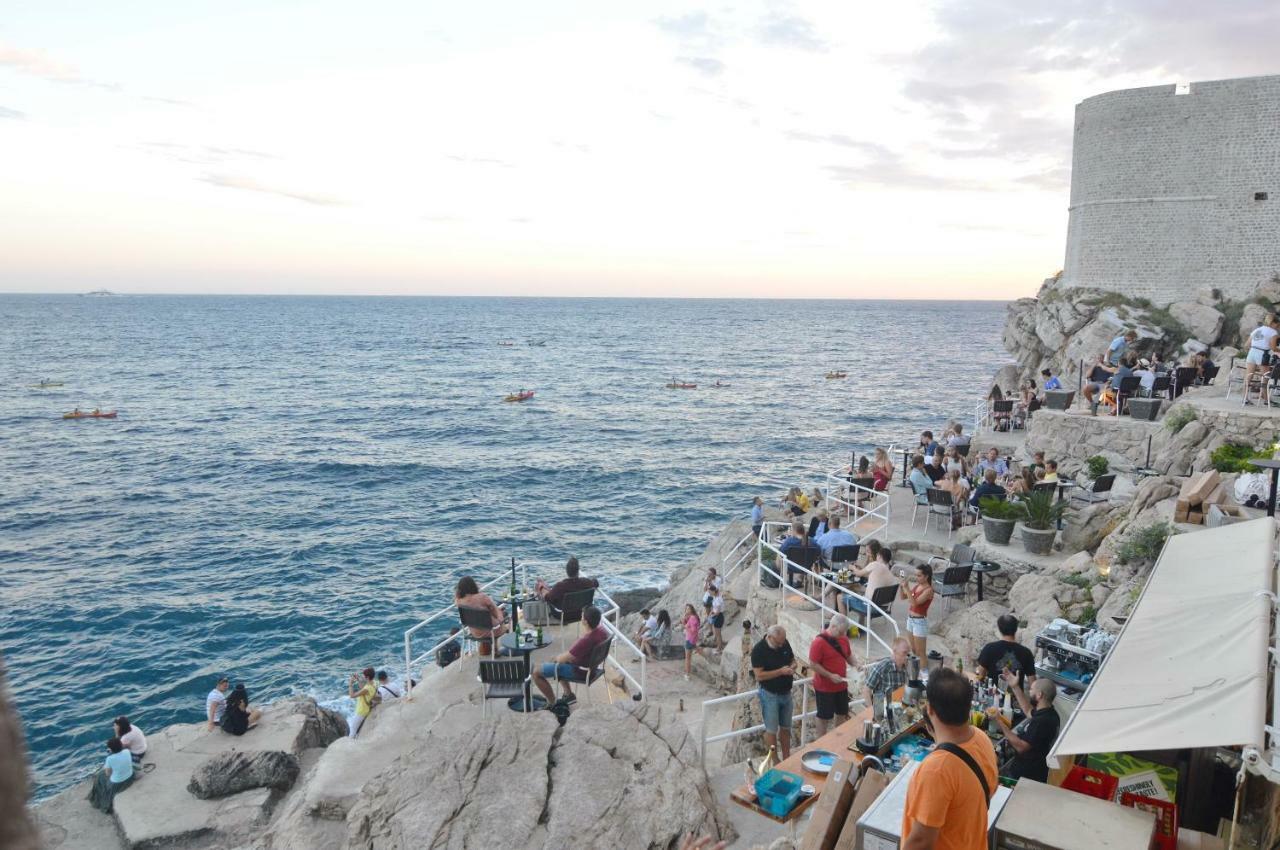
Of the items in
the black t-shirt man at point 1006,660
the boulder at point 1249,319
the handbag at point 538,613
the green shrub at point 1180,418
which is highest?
the boulder at point 1249,319

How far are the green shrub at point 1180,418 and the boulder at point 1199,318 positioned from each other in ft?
51.8

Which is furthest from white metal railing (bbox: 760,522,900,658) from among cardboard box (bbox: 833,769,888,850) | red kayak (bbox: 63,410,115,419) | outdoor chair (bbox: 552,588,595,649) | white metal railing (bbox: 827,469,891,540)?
red kayak (bbox: 63,410,115,419)

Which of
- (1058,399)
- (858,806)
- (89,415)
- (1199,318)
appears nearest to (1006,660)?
(858,806)

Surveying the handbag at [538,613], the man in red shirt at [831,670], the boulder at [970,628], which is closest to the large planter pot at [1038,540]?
the boulder at [970,628]

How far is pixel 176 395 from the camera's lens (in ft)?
202

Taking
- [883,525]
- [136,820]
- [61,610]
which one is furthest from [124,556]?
[883,525]

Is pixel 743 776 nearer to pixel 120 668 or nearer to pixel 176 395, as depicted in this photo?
pixel 120 668

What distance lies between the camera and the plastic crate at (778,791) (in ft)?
22.0

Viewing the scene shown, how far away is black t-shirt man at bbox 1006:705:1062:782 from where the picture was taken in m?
6.38

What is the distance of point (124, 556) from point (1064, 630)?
27079 mm

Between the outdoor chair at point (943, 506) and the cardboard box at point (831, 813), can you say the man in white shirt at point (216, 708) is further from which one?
the outdoor chair at point (943, 506)

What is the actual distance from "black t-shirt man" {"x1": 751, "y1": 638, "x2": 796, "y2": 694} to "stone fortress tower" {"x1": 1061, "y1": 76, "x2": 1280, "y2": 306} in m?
32.6

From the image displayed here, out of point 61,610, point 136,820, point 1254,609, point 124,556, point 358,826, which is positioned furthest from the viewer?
point 124,556

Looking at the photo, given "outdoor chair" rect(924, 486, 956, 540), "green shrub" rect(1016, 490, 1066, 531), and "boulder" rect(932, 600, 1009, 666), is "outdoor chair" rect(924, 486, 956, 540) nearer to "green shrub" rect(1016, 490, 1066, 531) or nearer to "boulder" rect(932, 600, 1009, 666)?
"green shrub" rect(1016, 490, 1066, 531)
